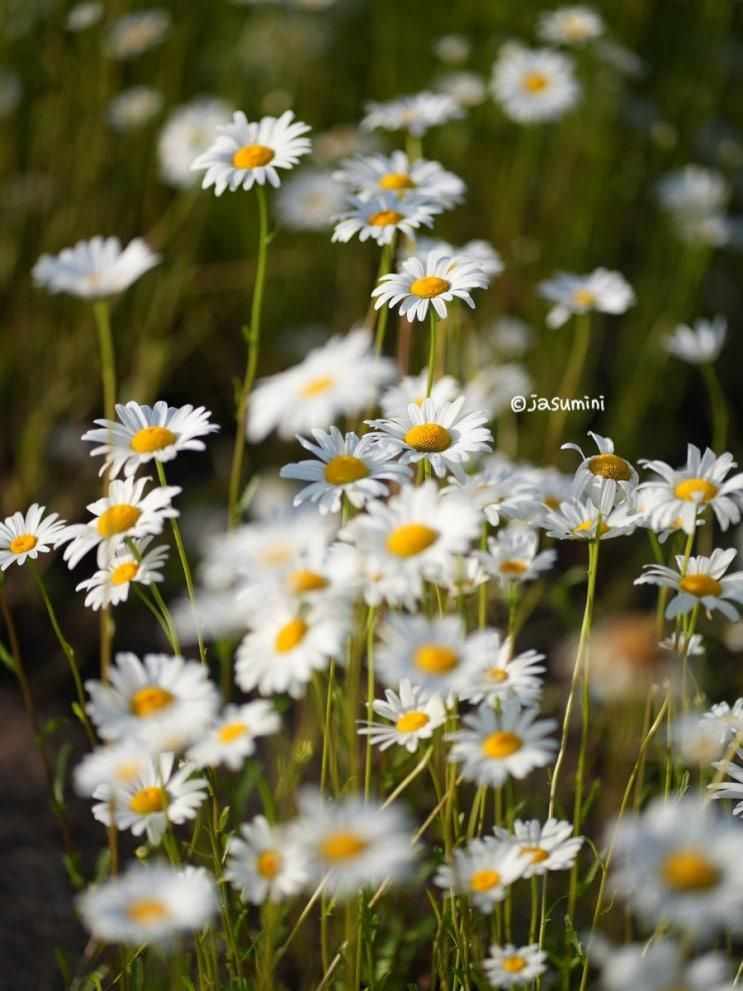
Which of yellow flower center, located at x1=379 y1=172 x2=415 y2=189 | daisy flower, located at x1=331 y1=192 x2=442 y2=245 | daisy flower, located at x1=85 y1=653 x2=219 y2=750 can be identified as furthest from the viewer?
yellow flower center, located at x1=379 y1=172 x2=415 y2=189

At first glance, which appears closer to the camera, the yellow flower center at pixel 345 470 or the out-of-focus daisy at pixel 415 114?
the yellow flower center at pixel 345 470

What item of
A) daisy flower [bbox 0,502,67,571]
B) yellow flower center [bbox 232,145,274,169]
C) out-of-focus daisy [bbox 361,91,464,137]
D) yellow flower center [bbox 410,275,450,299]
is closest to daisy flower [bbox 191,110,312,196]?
yellow flower center [bbox 232,145,274,169]

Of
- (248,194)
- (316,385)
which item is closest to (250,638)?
(316,385)

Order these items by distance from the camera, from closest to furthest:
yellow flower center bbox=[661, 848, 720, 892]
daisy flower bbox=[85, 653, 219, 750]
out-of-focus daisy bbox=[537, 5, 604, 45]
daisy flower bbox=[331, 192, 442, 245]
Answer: yellow flower center bbox=[661, 848, 720, 892] < daisy flower bbox=[85, 653, 219, 750] < daisy flower bbox=[331, 192, 442, 245] < out-of-focus daisy bbox=[537, 5, 604, 45]

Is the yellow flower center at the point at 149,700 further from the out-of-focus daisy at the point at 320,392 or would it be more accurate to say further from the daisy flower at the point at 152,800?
the out-of-focus daisy at the point at 320,392

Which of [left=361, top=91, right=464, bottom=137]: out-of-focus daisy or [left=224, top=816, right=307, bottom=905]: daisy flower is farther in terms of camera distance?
[left=361, top=91, right=464, bottom=137]: out-of-focus daisy

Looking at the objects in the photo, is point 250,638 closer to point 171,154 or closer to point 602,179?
point 171,154

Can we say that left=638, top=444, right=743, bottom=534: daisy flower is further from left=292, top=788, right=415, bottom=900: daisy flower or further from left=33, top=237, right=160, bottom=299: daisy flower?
left=33, top=237, right=160, bottom=299: daisy flower

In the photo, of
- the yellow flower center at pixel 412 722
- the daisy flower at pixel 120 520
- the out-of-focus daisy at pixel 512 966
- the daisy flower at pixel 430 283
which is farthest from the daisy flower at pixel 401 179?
the out-of-focus daisy at pixel 512 966

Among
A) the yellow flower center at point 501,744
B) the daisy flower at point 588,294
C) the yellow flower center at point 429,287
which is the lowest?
the yellow flower center at point 501,744
